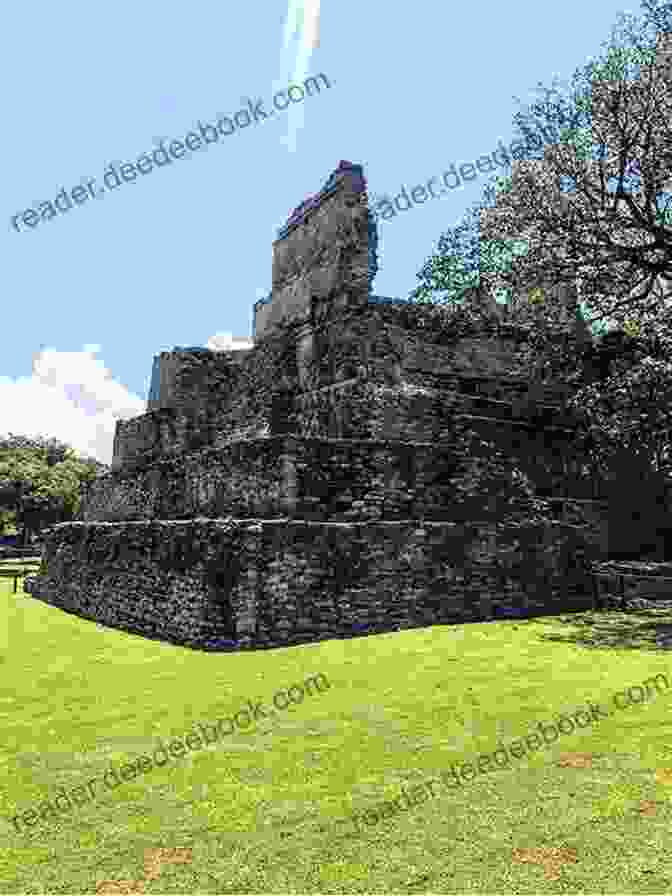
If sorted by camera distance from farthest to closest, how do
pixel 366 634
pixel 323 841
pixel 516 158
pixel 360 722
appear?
pixel 516 158
pixel 366 634
pixel 360 722
pixel 323 841

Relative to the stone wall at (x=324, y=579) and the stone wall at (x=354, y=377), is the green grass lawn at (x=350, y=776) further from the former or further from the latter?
the stone wall at (x=354, y=377)

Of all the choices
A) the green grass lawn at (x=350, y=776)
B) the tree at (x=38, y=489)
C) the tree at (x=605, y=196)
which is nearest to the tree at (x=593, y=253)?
the tree at (x=605, y=196)

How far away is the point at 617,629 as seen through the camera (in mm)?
11000

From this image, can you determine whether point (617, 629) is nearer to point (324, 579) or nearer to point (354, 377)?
point (324, 579)

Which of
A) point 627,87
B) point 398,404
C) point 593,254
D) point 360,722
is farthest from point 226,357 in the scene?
point 360,722

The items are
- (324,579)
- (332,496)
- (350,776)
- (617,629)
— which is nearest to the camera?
(350,776)

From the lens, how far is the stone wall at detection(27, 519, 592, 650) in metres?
10.9

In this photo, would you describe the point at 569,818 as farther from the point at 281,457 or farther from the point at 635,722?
the point at 281,457

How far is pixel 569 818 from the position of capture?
Answer: 452 centimetres

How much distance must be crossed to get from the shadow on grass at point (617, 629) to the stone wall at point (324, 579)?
90cm

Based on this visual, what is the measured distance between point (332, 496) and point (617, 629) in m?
5.11

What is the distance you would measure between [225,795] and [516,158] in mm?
19132

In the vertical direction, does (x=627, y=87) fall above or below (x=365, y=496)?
above

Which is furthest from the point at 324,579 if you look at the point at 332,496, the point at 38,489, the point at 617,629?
the point at 38,489
